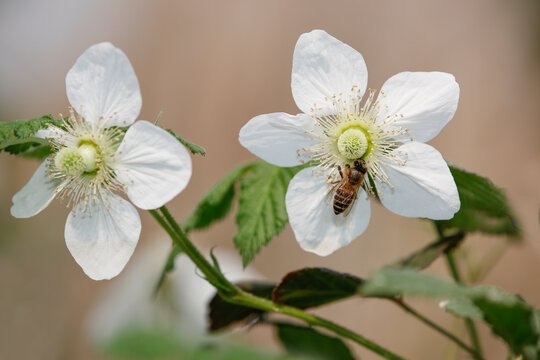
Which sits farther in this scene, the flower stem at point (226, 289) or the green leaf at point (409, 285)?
the flower stem at point (226, 289)

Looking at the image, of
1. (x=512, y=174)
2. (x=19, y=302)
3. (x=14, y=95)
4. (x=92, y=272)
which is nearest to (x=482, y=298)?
(x=92, y=272)

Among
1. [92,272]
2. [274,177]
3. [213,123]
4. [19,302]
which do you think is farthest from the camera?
[213,123]

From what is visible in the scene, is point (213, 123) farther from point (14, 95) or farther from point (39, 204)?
point (39, 204)

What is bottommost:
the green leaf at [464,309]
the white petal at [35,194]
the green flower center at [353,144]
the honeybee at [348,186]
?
the green leaf at [464,309]

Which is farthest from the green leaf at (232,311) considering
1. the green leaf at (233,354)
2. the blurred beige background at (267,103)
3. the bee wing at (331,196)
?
the blurred beige background at (267,103)

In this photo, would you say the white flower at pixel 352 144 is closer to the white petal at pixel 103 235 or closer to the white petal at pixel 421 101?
the white petal at pixel 421 101

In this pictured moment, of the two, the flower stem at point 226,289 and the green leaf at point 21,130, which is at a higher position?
the green leaf at point 21,130
